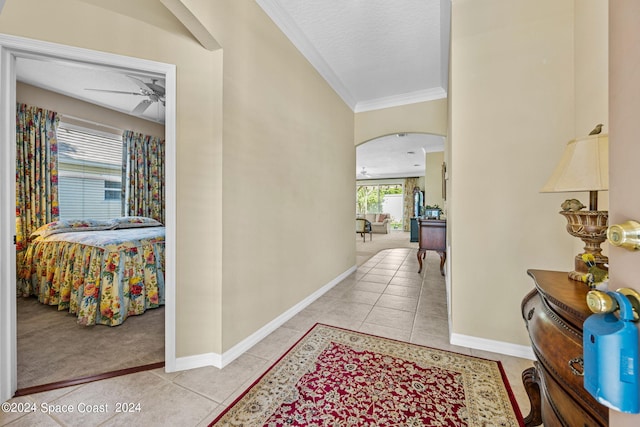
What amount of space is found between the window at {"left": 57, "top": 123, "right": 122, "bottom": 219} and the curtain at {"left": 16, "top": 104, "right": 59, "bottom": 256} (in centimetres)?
20

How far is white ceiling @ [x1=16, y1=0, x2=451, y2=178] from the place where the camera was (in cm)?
223

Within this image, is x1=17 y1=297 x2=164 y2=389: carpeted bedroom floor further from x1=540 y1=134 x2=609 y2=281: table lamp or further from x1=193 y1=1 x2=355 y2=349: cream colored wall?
x1=540 y1=134 x2=609 y2=281: table lamp

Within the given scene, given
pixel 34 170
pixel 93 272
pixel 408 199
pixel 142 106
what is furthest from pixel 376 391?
pixel 408 199

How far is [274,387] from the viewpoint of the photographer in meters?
1.55

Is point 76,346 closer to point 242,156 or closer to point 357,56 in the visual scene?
point 242,156

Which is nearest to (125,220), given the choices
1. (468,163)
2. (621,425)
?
(468,163)

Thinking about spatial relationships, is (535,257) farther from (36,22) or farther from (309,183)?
(36,22)

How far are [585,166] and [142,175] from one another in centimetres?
536

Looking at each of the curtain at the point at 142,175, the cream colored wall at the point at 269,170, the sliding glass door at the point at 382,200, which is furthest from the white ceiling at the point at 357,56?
the sliding glass door at the point at 382,200

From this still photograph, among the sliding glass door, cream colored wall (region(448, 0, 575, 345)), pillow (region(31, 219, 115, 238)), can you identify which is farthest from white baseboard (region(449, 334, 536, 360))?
the sliding glass door

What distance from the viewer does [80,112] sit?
12.1 ft

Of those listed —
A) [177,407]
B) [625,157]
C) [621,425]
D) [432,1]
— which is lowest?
[177,407]

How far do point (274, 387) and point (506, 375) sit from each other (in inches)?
60.5

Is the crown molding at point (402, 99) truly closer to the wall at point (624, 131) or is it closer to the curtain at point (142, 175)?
the wall at point (624, 131)
